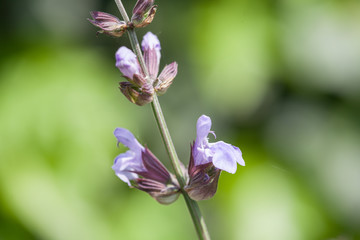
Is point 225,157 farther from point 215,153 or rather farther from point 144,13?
point 144,13

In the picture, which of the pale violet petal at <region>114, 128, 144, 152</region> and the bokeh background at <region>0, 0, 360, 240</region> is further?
the bokeh background at <region>0, 0, 360, 240</region>

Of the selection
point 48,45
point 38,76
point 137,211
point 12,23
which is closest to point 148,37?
point 137,211

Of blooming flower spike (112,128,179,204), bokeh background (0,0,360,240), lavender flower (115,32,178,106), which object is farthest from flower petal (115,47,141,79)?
bokeh background (0,0,360,240)

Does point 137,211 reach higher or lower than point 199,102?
lower

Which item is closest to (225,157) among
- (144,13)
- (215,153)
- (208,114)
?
(215,153)

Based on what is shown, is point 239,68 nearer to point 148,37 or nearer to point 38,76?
point 38,76

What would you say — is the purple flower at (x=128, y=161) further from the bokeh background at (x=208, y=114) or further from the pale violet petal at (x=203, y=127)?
the bokeh background at (x=208, y=114)

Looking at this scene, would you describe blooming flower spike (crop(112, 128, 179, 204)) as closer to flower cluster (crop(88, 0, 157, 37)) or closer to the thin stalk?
the thin stalk
